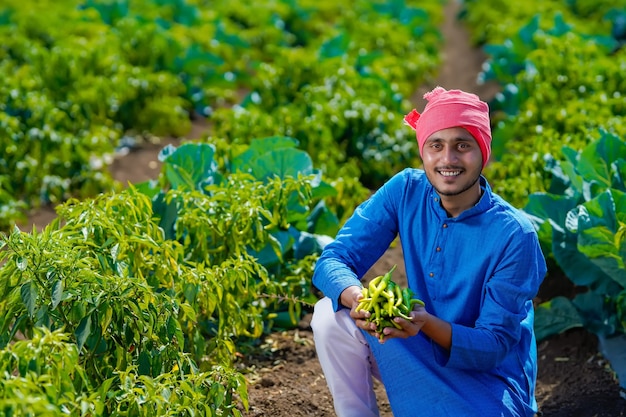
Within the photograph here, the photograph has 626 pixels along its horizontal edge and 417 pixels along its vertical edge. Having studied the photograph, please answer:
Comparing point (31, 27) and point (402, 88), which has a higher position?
point (31, 27)

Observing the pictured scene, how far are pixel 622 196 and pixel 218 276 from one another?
5.42 feet

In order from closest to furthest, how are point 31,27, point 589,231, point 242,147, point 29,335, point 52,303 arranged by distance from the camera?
1. point 52,303
2. point 29,335
3. point 589,231
4. point 242,147
5. point 31,27

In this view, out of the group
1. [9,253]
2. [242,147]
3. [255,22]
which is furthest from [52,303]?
[255,22]

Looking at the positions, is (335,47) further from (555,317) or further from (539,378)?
(539,378)

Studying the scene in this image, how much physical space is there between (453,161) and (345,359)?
0.71 metres

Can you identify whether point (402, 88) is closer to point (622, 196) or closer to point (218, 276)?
point (622, 196)

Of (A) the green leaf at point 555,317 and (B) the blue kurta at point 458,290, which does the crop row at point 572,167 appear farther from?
(B) the blue kurta at point 458,290

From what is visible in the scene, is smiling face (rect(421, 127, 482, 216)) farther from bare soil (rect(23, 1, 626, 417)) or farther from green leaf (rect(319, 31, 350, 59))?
green leaf (rect(319, 31, 350, 59))

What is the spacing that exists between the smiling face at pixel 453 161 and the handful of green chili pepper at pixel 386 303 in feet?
1.13

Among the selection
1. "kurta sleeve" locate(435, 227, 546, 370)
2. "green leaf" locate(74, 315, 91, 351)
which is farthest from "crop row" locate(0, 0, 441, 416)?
"kurta sleeve" locate(435, 227, 546, 370)

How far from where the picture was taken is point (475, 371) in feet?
9.25

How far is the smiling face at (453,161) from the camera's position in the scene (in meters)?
2.83

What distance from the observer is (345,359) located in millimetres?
2980

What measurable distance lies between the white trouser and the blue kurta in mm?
57
